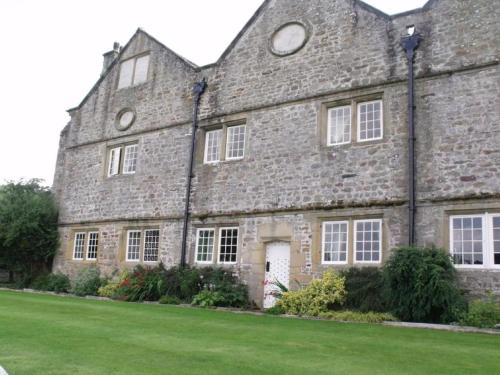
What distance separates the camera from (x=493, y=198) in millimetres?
12430

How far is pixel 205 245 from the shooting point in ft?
57.3

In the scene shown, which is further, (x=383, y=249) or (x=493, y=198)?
(x=383, y=249)

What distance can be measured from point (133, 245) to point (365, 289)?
970cm

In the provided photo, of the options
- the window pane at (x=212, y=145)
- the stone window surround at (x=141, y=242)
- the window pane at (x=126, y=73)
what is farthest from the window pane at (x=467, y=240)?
the window pane at (x=126, y=73)

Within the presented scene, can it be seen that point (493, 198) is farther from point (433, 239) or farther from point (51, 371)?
point (51, 371)

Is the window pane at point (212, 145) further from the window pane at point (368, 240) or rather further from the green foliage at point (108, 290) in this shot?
the window pane at point (368, 240)

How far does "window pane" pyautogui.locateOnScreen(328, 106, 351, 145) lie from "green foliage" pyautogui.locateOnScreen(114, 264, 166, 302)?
6970 millimetres

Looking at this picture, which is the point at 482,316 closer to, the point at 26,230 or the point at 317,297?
the point at 317,297

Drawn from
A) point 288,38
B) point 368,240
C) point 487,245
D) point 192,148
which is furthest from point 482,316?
point 192,148

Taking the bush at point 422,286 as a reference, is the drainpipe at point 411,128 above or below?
above

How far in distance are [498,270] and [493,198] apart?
1664mm

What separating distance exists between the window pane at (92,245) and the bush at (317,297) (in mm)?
9430

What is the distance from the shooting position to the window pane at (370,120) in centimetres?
1469

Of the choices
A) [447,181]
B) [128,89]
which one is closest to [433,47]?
[447,181]
